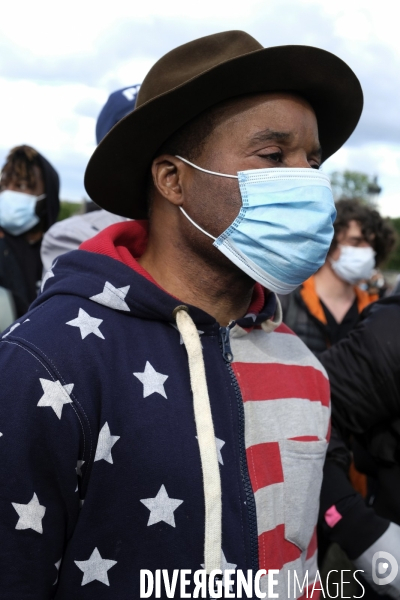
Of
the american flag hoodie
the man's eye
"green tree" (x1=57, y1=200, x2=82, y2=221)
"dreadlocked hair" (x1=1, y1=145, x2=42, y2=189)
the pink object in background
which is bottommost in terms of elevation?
"green tree" (x1=57, y1=200, x2=82, y2=221)

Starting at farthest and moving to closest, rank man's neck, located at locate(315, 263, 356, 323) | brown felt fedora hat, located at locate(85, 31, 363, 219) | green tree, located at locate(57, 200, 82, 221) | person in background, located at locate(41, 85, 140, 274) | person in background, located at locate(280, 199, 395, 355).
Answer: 1. green tree, located at locate(57, 200, 82, 221)
2. man's neck, located at locate(315, 263, 356, 323)
3. person in background, located at locate(280, 199, 395, 355)
4. person in background, located at locate(41, 85, 140, 274)
5. brown felt fedora hat, located at locate(85, 31, 363, 219)

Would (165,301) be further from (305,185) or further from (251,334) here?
(305,185)

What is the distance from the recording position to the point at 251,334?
202 cm

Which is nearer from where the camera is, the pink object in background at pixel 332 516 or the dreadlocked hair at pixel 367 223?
the pink object in background at pixel 332 516

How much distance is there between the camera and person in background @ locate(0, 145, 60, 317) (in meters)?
4.38

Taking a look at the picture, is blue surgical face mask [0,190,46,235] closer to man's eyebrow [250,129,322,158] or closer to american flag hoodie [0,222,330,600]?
american flag hoodie [0,222,330,600]

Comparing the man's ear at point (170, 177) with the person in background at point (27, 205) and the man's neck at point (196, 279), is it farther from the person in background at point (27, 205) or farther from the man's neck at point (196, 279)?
the person in background at point (27, 205)

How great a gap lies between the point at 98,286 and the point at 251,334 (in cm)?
58

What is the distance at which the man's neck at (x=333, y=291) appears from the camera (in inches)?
180

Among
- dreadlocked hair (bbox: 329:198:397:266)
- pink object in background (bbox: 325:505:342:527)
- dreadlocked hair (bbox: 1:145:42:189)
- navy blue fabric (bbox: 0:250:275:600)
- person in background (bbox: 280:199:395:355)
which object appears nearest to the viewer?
navy blue fabric (bbox: 0:250:275:600)

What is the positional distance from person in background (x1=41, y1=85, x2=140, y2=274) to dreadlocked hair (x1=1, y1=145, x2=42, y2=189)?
3.19ft

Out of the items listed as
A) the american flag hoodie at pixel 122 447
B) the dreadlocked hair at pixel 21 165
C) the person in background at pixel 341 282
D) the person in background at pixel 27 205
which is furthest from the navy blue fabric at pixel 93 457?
the dreadlocked hair at pixel 21 165

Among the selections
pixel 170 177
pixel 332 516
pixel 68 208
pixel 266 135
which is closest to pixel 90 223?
pixel 170 177

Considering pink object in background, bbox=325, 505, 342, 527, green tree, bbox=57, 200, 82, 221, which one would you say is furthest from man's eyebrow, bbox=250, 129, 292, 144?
green tree, bbox=57, 200, 82, 221
